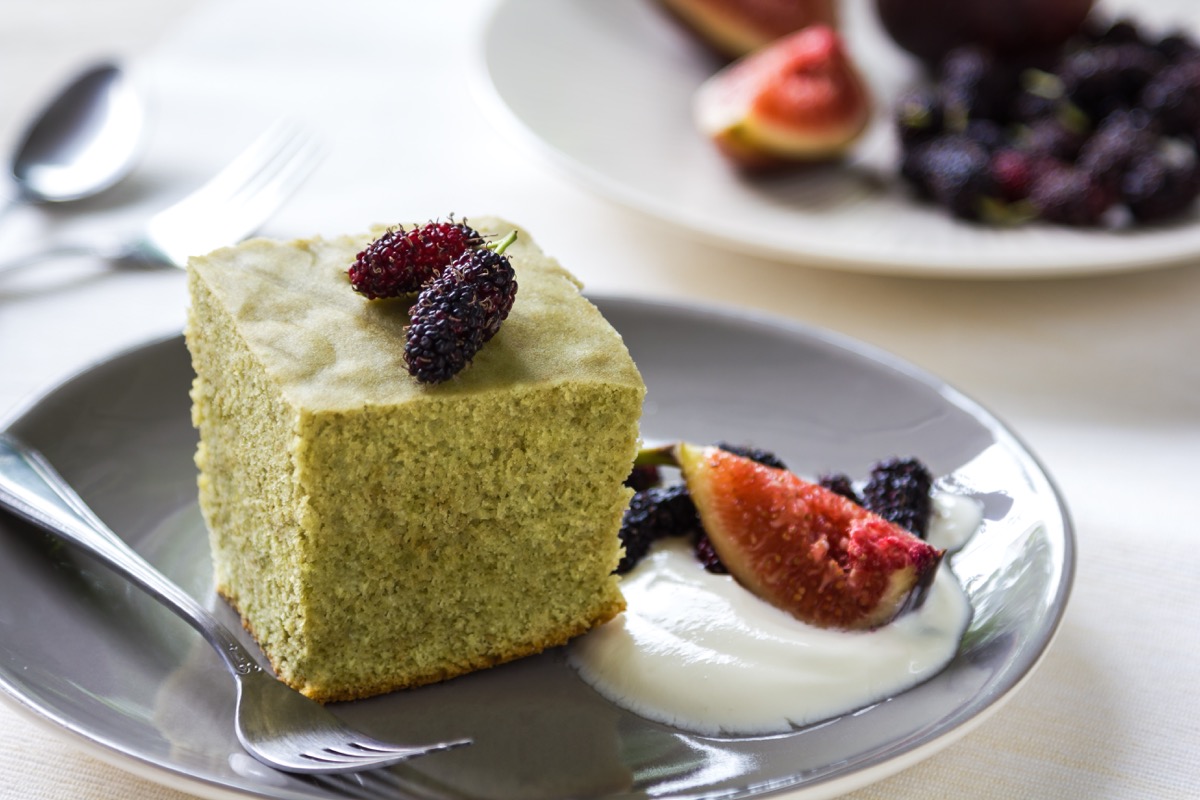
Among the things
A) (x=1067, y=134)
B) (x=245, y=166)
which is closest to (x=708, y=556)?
(x=1067, y=134)

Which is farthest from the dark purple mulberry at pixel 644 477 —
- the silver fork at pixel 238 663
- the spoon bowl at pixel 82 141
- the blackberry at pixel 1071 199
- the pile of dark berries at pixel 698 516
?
the spoon bowl at pixel 82 141

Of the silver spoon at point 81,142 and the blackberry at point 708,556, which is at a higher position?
the silver spoon at point 81,142

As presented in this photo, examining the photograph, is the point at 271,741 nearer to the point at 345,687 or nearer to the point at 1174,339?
the point at 345,687

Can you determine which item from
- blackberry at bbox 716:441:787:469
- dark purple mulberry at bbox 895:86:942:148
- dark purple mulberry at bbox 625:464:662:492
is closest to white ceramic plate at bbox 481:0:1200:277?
dark purple mulberry at bbox 895:86:942:148

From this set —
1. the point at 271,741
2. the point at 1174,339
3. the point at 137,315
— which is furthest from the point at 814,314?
the point at 271,741

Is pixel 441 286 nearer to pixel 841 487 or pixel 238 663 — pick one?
pixel 238 663

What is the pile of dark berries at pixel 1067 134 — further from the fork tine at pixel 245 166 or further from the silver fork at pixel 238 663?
the silver fork at pixel 238 663
